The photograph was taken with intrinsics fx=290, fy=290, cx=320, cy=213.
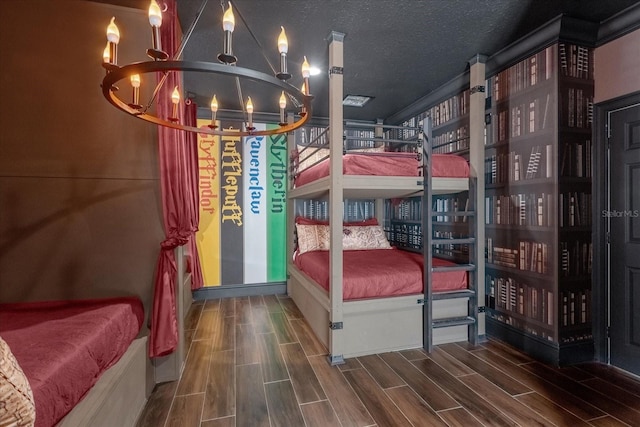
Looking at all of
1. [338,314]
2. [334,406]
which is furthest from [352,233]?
[334,406]

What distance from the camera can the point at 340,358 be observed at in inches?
88.7

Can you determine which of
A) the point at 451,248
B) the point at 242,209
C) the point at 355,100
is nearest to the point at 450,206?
the point at 451,248

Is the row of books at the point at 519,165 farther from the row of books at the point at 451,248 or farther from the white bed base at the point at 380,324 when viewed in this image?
the white bed base at the point at 380,324

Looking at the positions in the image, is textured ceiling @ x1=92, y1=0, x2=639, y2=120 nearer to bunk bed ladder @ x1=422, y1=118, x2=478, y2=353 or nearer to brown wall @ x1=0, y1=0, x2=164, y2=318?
brown wall @ x1=0, y1=0, x2=164, y2=318

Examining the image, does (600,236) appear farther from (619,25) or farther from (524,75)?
(619,25)

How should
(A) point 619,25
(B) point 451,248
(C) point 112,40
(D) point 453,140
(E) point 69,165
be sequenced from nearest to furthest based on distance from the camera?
(C) point 112,40 < (E) point 69,165 < (A) point 619,25 < (D) point 453,140 < (B) point 451,248

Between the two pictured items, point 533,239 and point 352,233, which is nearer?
point 533,239

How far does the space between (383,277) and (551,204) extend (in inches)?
55.1

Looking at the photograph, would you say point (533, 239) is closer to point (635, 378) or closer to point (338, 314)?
point (635, 378)

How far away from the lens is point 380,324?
2418 millimetres

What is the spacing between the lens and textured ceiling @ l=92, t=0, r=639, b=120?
6.59ft

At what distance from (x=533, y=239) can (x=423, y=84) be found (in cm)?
199

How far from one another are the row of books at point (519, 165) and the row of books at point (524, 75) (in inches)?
21.1

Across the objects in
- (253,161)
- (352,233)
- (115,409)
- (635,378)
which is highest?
(253,161)
